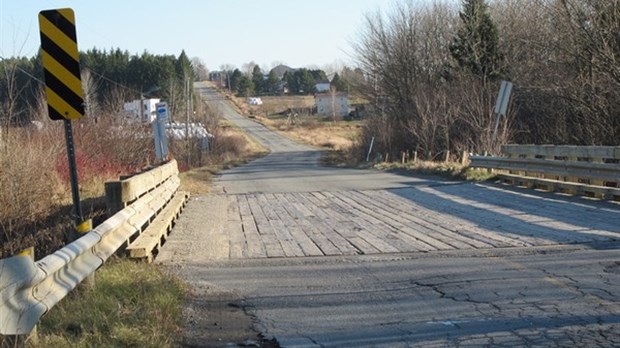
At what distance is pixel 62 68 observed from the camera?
6.54 metres

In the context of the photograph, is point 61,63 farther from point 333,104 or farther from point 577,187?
point 333,104

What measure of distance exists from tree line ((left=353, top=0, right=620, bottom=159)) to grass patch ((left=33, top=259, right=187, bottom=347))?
57.7 feet

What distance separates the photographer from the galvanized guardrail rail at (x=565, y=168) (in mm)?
12625

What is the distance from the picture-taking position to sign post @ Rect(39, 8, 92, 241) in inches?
254

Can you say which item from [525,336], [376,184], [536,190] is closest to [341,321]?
[525,336]

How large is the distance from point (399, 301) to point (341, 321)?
2.67ft

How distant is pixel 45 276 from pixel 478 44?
30.7m

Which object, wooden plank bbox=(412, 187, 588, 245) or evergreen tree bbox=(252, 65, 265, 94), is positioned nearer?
wooden plank bbox=(412, 187, 588, 245)

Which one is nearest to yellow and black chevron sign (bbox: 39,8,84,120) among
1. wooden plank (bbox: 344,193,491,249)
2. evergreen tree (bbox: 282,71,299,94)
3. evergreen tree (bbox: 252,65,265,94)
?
wooden plank (bbox: 344,193,491,249)

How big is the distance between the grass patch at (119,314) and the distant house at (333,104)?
11175cm

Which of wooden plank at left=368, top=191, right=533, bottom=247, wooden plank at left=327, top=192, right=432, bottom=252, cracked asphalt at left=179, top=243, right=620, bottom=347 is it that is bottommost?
cracked asphalt at left=179, top=243, right=620, bottom=347

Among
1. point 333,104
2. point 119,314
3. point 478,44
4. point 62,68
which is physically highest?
point 333,104

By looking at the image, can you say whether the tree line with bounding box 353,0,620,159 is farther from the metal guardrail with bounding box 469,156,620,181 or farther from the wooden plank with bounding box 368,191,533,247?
the wooden plank with bounding box 368,191,533,247

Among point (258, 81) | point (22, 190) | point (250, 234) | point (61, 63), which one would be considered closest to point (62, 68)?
point (61, 63)
